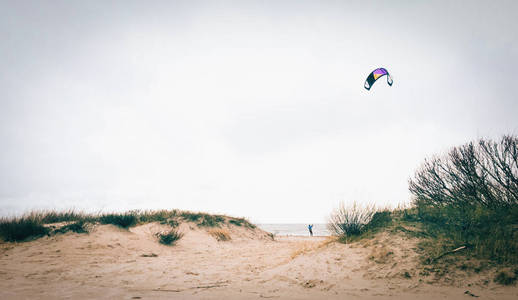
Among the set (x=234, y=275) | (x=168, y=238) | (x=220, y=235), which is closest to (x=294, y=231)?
(x=220, y=235)

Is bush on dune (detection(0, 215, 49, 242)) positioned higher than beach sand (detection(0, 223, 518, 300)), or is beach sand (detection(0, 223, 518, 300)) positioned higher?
bush on dune (detection(0, 215, 49, 242))

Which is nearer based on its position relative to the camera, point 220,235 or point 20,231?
point 20,231

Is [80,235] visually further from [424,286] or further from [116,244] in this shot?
[424,286]

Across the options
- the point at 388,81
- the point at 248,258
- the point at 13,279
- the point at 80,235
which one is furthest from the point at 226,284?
the point at 388,81

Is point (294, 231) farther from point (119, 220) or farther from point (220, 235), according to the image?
point (119, 220)

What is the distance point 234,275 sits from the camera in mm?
6027

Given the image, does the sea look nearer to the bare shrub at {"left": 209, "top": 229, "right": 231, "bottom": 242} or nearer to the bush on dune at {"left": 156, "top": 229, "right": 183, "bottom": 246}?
the bare shrub at {"left": 209, "top": 229, "right": 231, "bottom": 242}

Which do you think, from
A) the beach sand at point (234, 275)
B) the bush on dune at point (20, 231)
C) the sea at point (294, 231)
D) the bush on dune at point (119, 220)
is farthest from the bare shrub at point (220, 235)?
the bush on dune at point (20, 231)

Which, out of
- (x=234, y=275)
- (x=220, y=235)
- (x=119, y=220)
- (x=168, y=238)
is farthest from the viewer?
(x=220, y=235)

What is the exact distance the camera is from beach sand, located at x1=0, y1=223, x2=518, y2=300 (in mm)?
4344

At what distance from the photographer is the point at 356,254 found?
6.29 meters

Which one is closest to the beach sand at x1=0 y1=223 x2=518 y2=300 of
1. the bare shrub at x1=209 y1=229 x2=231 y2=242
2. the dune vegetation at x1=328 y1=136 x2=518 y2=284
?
the dune vegetation at x1=328 y1=136 x2=518 y2=284

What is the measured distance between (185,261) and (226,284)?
11.5 ft

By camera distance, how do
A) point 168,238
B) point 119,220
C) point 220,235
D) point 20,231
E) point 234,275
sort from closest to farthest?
point 234,275, point 20,231, point 168,238, point 119,220, point 220,235
